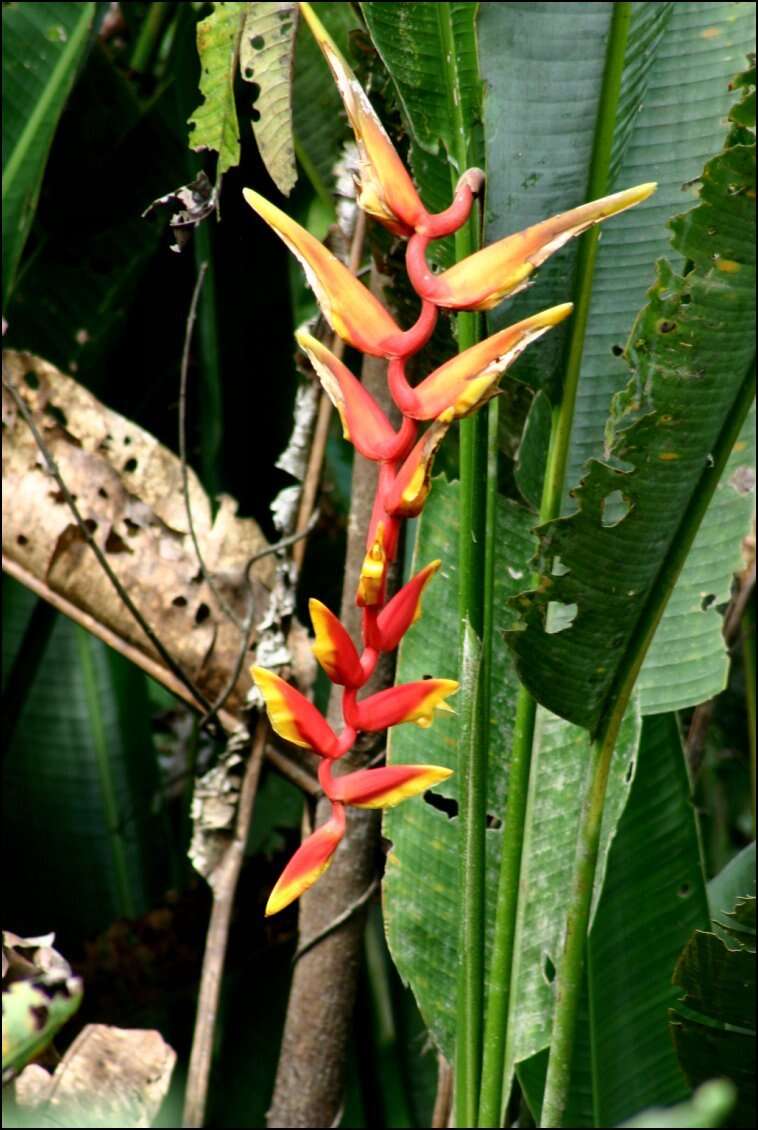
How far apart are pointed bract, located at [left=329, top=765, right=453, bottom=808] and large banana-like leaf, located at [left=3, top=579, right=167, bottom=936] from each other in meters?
0.70

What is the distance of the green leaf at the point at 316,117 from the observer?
90cm

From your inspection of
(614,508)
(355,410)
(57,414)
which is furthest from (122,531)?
(355,410)

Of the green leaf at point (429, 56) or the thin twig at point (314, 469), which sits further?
the thin twig at point (314, 469)

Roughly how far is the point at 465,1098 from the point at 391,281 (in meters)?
0.48

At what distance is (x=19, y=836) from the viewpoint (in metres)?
1.10

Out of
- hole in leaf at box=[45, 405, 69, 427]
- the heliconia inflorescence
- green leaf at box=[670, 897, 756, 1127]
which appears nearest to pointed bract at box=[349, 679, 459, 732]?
the heliconia inflorescence

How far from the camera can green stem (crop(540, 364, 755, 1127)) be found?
1.87 feet

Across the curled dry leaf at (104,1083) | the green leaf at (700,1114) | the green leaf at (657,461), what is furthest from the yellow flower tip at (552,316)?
the curled dry leaf at (104,1083)

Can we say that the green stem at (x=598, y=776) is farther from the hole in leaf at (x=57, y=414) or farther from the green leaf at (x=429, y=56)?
the hole in leaf at (x=57, y=414)

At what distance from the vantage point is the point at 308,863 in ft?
1.34

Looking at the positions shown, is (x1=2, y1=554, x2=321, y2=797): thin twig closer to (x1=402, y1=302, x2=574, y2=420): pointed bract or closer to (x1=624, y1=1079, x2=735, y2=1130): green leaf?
(x1=402, y1=302, x2=574, y2=420): pointed bract

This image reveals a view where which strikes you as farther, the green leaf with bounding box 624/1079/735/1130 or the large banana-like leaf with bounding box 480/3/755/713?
the large banana-like leaf with bounding box 480/3/755/713

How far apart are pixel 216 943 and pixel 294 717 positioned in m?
0.46

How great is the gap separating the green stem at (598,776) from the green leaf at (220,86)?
0.98 feet
